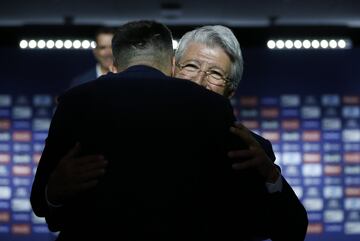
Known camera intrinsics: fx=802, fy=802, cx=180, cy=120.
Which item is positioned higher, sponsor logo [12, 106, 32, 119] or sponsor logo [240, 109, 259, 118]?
sponsor logo [12, 106, 32, 119]

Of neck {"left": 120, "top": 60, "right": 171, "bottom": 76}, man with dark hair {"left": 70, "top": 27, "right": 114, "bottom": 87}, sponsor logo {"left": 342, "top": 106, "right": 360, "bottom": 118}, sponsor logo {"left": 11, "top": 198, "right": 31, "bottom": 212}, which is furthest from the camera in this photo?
sponsor logo {"left": 342, "top": 106, "right": 360, "bottom": 118}

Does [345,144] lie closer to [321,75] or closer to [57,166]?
[321,75]

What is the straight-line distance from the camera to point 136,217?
1507 mm

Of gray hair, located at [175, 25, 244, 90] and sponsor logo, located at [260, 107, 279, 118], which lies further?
sponsor logo, located at [260, 107, 279, 118]

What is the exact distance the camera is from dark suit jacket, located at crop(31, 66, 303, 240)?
1.51 meters

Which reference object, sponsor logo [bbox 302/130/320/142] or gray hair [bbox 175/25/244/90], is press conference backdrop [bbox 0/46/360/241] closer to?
sponsor logo [bbox 302/130/320/142]

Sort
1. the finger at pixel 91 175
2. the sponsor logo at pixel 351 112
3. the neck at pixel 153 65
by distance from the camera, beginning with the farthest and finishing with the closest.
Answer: the sponsor logo at pixel 351 112, the neck at pixel 153 65, the finger at pixel 91 175

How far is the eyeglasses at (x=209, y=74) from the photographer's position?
2121 millimetres

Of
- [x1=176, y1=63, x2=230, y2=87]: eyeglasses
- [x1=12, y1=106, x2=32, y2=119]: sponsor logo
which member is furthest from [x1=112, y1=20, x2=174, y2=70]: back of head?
[x1=12, y1=106, x2=32, y2=119]: sponsor logo

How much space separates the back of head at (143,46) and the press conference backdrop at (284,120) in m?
5.39

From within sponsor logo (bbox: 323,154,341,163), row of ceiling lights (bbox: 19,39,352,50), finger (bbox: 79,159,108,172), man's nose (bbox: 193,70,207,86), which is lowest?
sponsor logo (bbox: 323,154,341,163)

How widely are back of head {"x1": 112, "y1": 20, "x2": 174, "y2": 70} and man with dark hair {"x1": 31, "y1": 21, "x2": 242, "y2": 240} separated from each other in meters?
0.08

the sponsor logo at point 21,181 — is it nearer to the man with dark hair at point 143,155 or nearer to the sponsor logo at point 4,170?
the sponsor logo at point 4,170

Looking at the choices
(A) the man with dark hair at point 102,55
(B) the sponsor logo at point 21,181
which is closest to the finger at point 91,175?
(A) the man with dark hair at point 102,55
